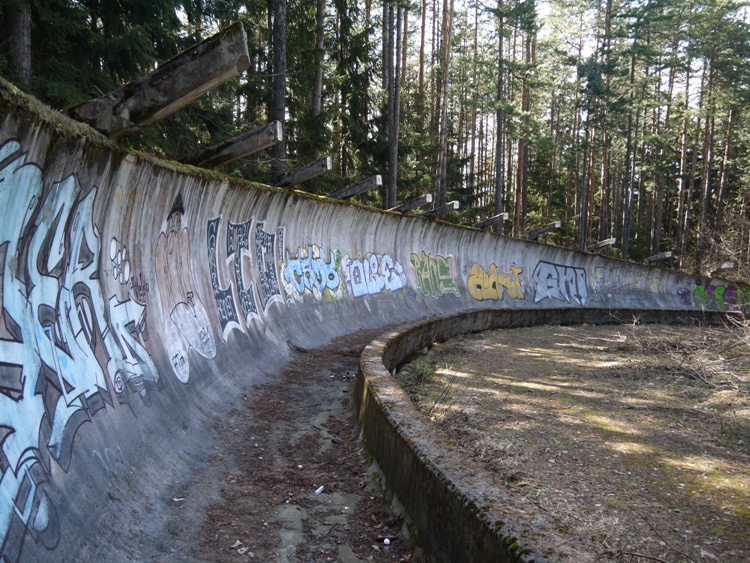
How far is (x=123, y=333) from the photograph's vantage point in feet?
15.1

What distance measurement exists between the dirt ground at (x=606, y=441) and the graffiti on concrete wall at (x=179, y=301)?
8.50 feet

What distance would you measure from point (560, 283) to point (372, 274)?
40.1 ft

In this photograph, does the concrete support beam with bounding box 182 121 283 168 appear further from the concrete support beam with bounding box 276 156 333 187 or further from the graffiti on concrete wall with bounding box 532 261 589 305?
the graffiti on concrete wall with bounding box 532 261 589 305

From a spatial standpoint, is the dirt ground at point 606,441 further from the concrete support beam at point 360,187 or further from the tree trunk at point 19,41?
the tree trunk at point 19,41

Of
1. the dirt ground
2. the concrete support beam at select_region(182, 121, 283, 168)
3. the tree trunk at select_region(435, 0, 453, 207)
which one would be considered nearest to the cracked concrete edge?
the dirt ground

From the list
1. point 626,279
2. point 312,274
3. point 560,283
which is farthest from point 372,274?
point 626,279

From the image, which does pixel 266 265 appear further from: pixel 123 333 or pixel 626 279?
pixel 626 279

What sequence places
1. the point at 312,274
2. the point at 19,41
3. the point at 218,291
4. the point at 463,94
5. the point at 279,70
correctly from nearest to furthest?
the point at 218,291 → the point at 19,41 → the point at 312,274 → the point at 279,70 → the point at 463,94

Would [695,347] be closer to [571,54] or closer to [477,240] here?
[477,240]

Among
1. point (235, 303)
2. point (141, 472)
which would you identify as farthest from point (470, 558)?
point (235, 303)

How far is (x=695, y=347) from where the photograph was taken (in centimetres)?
1291

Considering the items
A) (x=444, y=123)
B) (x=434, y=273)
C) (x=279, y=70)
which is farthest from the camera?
(x=444, y=123)

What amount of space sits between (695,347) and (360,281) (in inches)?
291

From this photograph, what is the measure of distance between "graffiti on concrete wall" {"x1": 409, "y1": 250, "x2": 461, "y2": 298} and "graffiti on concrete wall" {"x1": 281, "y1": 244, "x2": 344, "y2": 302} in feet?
13.4
